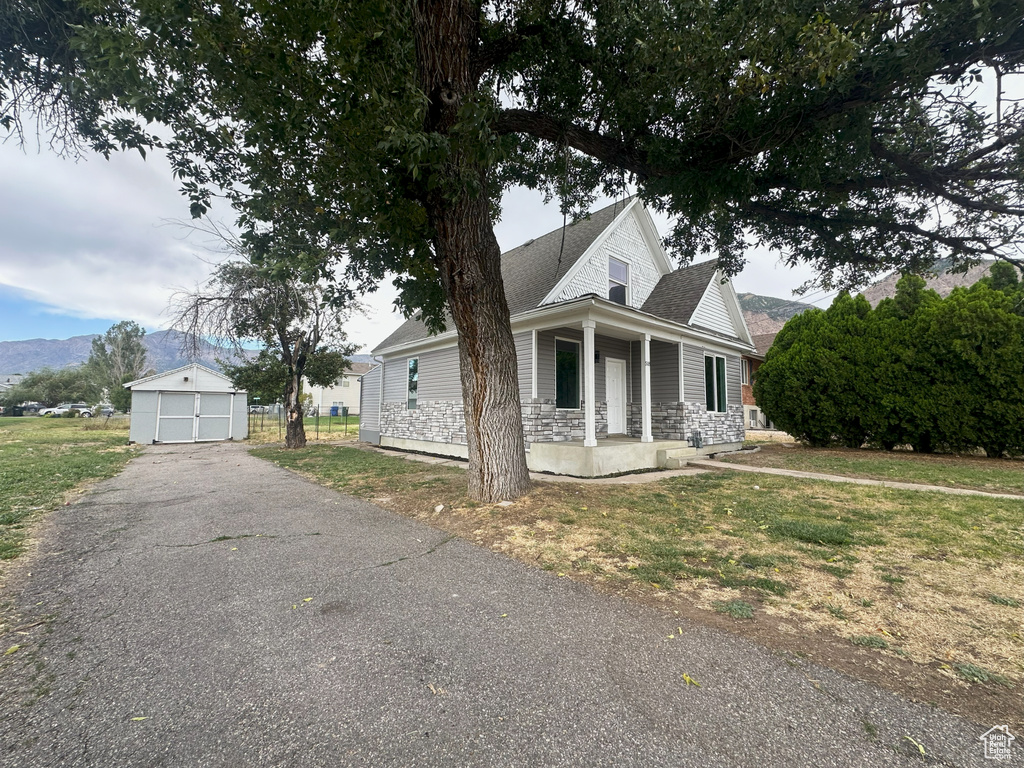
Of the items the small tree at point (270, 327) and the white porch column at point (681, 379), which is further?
the small tree at point (270, 327)

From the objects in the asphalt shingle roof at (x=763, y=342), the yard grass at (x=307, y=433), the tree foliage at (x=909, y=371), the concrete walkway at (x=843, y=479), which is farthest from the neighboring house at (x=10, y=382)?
the asphalt shingle roof at (x=763, y=342)

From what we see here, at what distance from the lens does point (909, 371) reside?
11172mm

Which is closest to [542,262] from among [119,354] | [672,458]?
[672,458]

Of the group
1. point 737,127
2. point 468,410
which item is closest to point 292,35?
point 468,410

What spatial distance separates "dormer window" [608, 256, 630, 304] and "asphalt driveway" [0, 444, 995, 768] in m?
10.1

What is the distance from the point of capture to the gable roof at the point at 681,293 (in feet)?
40.1

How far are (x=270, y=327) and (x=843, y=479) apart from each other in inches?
626

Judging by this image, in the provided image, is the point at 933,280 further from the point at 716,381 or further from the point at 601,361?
the point at 601,361

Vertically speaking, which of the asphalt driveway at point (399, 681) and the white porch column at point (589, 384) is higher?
the white porch column at point (589, 384)

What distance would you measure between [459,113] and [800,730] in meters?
5.29

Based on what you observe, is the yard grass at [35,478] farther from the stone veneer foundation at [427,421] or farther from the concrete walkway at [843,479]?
the concrete walkway at [843,479]

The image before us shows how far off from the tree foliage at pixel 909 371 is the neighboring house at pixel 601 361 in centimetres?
162

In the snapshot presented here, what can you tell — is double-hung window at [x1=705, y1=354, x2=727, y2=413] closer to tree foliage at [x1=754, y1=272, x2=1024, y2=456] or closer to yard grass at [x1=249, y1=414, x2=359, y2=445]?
tree foliage at [x1=754, y1=272, x2=1024, y2=456]

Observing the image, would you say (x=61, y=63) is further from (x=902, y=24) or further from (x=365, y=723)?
(x=902, y=24)
